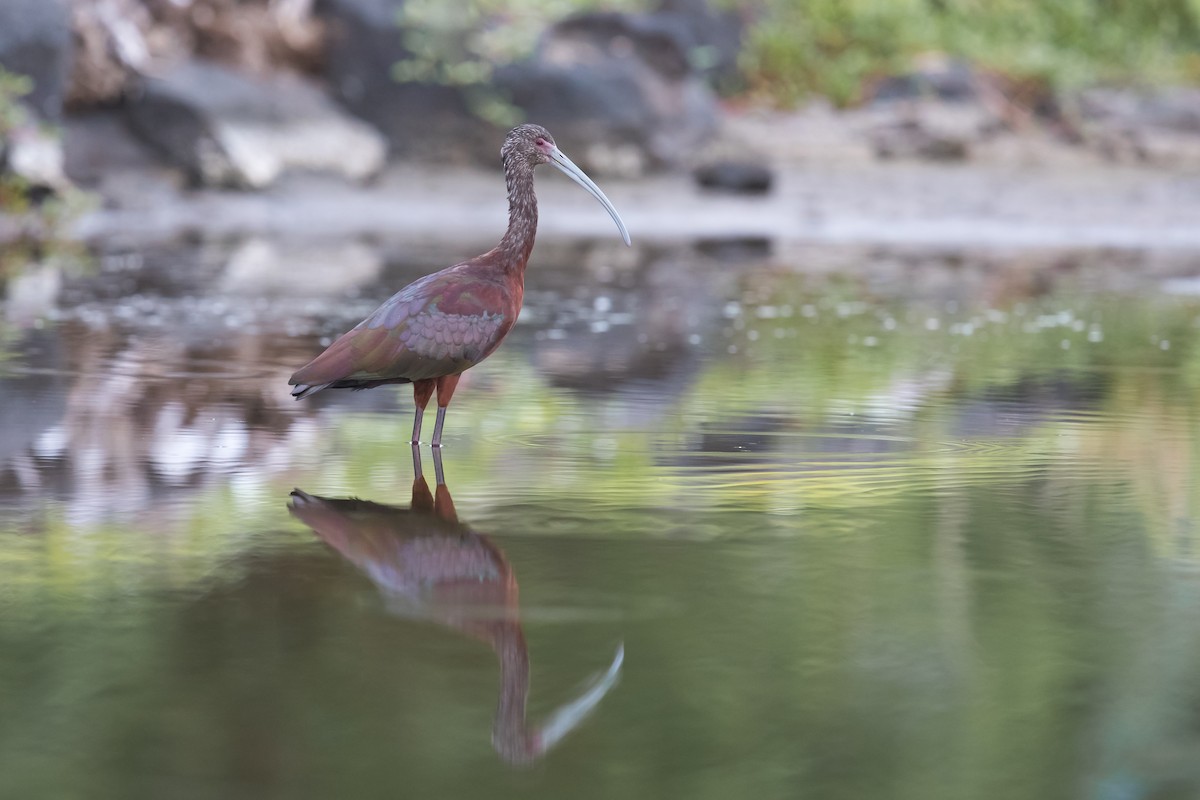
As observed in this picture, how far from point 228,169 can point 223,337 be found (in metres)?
11.5

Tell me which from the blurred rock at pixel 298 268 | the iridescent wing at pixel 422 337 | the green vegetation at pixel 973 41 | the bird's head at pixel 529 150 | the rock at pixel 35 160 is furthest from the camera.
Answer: the green vegetation at pixel 973 41

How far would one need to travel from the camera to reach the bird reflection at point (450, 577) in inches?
157

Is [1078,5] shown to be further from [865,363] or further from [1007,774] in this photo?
[1007,774]

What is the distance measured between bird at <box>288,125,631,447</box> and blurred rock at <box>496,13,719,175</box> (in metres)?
16.8

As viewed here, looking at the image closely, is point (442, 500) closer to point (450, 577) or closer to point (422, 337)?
point (422, 337)

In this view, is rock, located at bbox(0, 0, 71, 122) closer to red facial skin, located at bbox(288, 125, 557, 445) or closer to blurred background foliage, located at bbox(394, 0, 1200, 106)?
blurred background foliage, located at bbox(394, 0, 1200, 106)

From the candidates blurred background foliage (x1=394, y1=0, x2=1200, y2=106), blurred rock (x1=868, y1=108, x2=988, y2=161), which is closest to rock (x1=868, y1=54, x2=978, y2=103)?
blurred background foliage (x1=394, y1=0, x2=1200, y2=106)

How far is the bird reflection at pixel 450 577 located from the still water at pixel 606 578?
0.01m

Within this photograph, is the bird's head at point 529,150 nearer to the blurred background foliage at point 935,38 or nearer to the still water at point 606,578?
the still water at point 606,578

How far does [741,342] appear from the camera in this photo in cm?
1106

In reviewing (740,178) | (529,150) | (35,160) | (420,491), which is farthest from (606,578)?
(740,178)

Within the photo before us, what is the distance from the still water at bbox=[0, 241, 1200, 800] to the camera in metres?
3.80

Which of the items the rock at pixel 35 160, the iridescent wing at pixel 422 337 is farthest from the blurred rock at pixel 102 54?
the iridescent wing at pixel 422 337

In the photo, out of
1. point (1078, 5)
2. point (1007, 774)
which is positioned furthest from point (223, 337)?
point (1078, 5)
